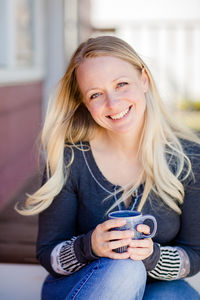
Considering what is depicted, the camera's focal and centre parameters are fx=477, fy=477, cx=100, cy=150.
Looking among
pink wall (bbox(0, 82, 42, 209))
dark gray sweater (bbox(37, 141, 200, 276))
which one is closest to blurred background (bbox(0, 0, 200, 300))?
pink wall (bbox(0, 82, 42, 209))

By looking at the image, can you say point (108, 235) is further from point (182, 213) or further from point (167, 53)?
point (167, 53)

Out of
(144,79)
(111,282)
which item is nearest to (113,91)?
(144,79)

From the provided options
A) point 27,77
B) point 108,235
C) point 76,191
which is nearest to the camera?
point 108,235

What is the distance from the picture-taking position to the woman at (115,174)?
1622mm

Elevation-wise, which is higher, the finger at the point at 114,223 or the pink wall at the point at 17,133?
the finger at the point at 114,223

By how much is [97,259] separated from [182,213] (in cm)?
37

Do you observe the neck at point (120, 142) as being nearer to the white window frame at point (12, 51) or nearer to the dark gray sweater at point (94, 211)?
the dark gray sweater at point (94, 211)

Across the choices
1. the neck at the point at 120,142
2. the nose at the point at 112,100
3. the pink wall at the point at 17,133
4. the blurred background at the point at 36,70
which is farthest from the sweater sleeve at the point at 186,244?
the pink wall at the point at 17,133

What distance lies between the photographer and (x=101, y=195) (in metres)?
1.74

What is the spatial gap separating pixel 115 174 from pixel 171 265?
40 centimetres

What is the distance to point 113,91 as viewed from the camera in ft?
5.52

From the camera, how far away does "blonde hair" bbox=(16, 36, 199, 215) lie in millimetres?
1691

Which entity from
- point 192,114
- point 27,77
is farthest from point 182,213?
point 192,114

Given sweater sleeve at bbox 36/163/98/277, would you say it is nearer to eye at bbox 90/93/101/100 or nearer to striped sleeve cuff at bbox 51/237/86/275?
striped sleeve cuff at bbox 51/237/86/275
